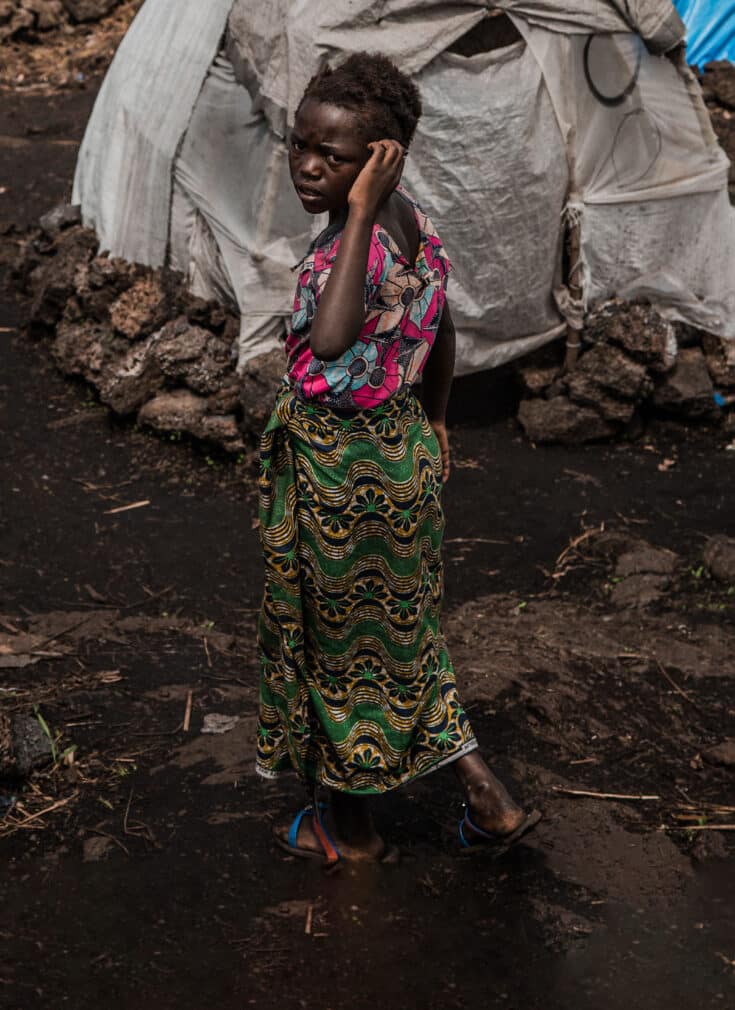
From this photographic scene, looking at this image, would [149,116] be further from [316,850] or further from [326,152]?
[316,850]

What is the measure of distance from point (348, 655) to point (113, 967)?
0.80m

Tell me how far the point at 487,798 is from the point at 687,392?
11.3 feet

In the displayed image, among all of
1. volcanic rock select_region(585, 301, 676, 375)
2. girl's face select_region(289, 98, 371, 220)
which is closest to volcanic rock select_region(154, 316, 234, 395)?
volcanic rock select_region(585, 301, 676, 375)

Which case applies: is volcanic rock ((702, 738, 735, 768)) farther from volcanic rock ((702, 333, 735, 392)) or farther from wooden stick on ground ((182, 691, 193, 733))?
volcanic rock ((702, 333, 735, 392))

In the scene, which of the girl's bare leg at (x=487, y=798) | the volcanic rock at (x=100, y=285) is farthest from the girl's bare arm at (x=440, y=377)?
the volcanic rock at (x=100, y=285)

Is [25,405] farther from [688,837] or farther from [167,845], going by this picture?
[688,837]

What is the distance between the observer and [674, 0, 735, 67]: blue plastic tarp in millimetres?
7641

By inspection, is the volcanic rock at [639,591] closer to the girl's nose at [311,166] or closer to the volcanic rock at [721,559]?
the volcanic rock at [721,559]

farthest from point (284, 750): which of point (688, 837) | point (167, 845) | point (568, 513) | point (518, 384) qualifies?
point (518, 384)

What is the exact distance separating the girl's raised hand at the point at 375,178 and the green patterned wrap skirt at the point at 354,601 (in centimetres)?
40

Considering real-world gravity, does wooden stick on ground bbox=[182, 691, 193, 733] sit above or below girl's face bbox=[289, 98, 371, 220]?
below

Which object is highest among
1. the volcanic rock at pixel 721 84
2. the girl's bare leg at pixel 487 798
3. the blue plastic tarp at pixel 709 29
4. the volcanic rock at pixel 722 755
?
the blue plastic tarp at pixel 709 29

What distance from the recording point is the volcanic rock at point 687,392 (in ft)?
18.9

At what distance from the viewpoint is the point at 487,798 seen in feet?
9.04
